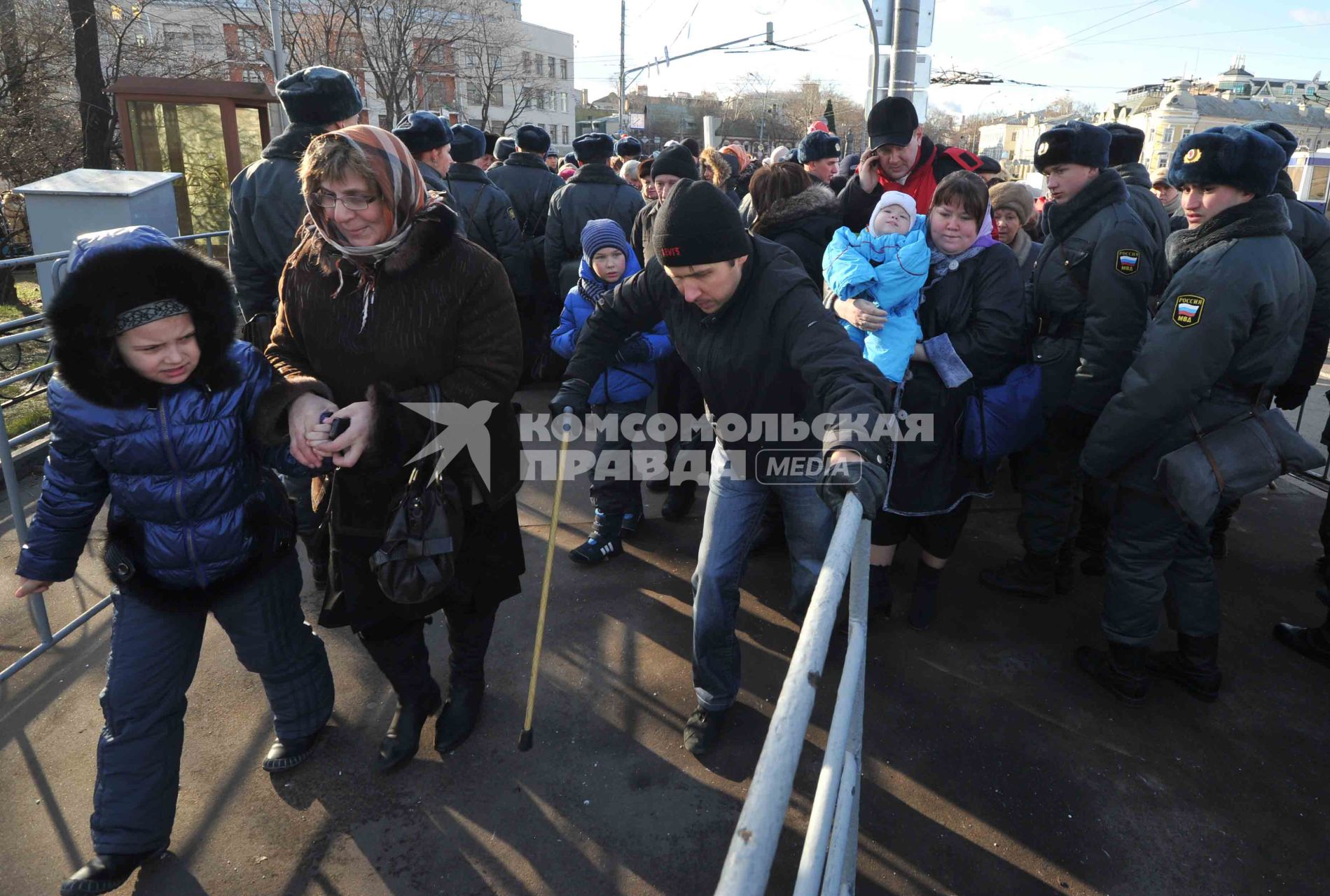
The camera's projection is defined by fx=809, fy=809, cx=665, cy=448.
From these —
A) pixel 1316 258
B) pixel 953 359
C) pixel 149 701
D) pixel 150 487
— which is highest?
→ pixel 1316 258

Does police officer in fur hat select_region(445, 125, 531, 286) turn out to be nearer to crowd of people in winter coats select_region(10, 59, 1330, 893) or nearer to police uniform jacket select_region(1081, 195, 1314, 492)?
crowd of people in winter coats select_region(10, 59, 1330, 893)

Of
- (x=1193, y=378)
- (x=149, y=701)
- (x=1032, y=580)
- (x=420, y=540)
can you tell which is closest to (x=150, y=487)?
(x=149, y=701)

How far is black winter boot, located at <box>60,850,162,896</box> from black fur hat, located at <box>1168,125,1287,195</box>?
4010mm

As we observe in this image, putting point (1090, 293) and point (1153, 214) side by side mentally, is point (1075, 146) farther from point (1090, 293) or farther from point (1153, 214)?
point (1153, 214)

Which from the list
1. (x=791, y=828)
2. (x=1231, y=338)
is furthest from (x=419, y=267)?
(x=1231, y=338)

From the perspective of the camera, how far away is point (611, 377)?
4.15m

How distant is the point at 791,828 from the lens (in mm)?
2543

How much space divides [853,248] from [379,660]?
94.3 inches

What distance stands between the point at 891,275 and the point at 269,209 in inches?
103

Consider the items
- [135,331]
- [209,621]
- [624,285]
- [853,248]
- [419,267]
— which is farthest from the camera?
[209,621]

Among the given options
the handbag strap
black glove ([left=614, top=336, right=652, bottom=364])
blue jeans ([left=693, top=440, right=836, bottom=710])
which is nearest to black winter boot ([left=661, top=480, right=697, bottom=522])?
black glove ([left=614, top=336, right=652, bottom=364])

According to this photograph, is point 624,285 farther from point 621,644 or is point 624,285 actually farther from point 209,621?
point 209,621

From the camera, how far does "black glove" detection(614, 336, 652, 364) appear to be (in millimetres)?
4059

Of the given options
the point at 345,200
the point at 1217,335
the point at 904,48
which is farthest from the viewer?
the point at 904,48
